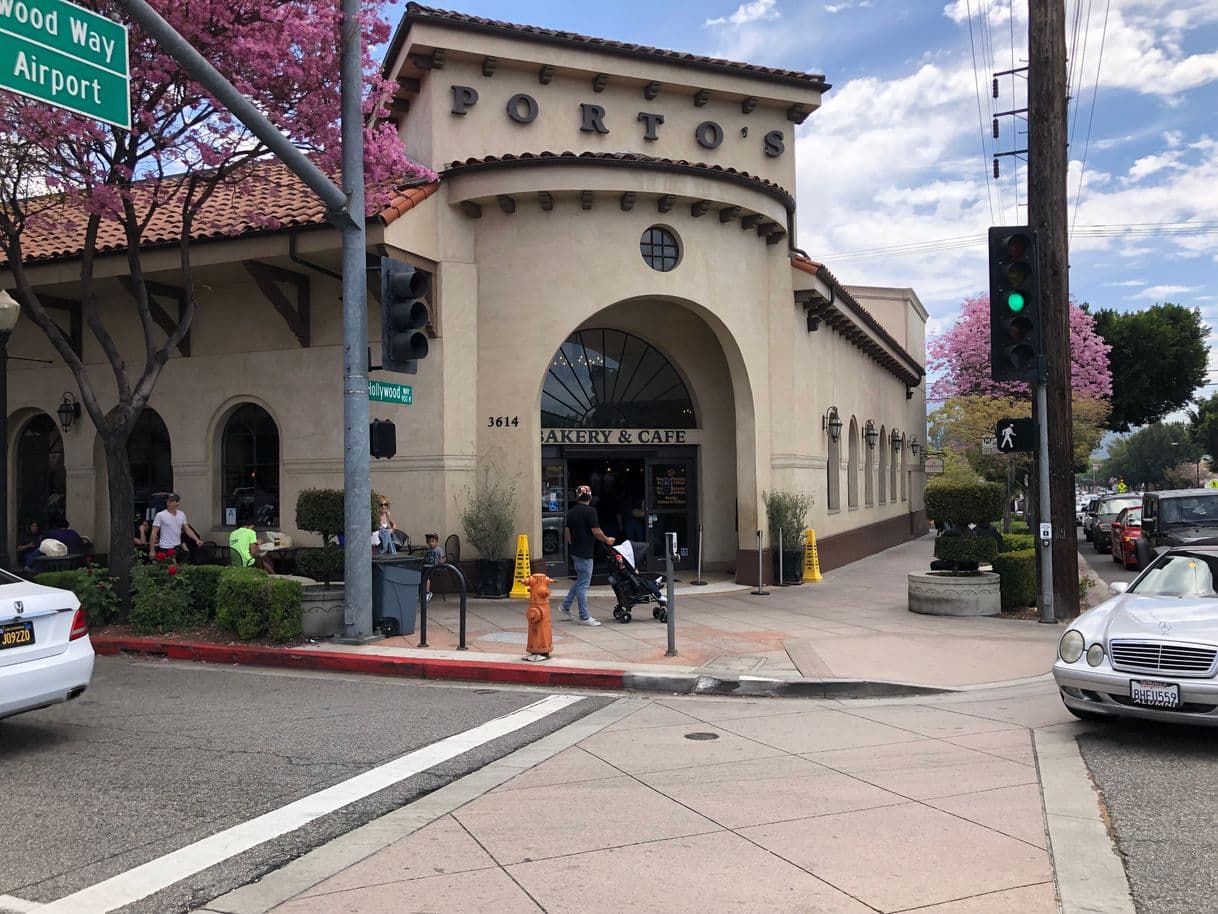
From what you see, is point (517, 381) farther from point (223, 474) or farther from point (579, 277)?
point (223, 474)

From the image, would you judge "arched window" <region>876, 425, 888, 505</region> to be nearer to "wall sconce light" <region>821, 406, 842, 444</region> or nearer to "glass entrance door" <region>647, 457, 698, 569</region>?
"wall sconce light" <region>821, 406, 842, 444</region>

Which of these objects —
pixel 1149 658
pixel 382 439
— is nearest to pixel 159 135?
pixel 382 439

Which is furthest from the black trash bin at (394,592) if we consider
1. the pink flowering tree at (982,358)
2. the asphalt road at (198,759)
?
the pink flowering tree at (982,358)

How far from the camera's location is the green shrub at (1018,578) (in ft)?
45.0

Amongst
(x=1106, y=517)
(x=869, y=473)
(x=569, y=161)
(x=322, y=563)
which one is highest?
Answer: (x=569, y=161)

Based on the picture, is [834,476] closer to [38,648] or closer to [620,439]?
[620,439]

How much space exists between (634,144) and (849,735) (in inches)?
517

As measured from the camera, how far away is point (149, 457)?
18.0 m

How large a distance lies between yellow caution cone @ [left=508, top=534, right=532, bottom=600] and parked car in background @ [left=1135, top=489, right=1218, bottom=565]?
1274cm

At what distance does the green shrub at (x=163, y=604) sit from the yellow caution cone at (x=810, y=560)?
1089 centimetres

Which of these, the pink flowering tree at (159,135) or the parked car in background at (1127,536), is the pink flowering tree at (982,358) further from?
the pink flowering tree at (159,135)

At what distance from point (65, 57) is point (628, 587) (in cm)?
854

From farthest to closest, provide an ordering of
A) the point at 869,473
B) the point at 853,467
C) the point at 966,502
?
the point at 869,473, the point at 853,467, the point at 966,502

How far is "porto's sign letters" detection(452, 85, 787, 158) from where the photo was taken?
1628 centimetres
